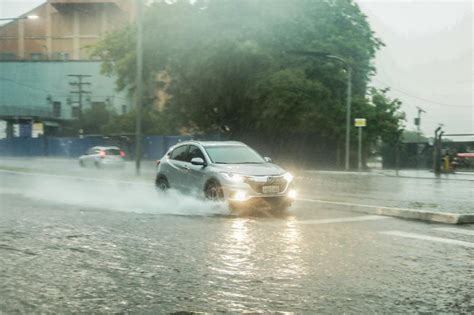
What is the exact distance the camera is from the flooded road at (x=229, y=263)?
18.3 feet

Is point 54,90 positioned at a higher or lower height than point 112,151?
higher

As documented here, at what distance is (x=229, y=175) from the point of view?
12625 millimetres

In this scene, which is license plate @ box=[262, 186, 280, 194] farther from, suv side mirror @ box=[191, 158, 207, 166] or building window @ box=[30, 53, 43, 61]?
building window @ box=[30, 53, 43, 61]

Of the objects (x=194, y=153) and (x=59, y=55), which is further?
(x=59, y=55)

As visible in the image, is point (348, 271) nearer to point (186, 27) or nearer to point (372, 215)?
point (372, 215)

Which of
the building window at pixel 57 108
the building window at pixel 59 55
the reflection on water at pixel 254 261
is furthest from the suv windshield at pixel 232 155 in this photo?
the building window at pixel 59 55

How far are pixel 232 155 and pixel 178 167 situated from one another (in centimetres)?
145

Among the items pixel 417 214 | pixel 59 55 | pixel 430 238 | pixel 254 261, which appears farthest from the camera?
pixel 59 55

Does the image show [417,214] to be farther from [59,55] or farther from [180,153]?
[59,55]

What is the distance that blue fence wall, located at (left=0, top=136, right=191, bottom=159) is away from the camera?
193ft

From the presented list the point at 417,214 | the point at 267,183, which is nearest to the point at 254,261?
the point at 267,183

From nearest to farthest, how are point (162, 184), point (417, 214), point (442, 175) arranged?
point (417, 214) → point (162, 184) → point (442, 175)

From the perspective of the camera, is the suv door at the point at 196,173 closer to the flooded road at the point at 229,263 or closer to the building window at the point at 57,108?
the flooded road at the point at 229,263

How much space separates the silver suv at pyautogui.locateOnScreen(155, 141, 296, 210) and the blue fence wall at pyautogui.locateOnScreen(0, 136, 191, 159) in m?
39.4
